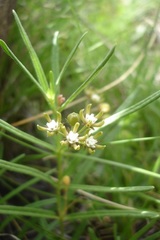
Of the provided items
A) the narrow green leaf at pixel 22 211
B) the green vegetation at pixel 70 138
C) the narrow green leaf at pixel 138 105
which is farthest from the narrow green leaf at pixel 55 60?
the narrow green leaf at pixel 22 211

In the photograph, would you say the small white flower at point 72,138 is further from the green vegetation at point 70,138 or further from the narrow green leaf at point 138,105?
the narrow green leaf at point 138,105

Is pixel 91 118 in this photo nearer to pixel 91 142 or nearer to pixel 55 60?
pixel 91 142

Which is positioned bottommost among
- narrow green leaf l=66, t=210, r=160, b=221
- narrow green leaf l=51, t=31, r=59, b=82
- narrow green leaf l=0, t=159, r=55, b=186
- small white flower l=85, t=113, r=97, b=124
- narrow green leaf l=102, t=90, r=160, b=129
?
narrow green leaf l=66, t=210, r=160, b=221

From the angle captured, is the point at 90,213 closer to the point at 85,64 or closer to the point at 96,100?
the point at 96,100

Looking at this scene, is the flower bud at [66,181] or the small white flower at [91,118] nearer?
the small white flower at [91,118]

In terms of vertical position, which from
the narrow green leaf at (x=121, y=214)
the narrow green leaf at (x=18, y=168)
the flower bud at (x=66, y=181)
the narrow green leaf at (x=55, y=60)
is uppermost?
the narrow green leaf at (x=55, y=60)

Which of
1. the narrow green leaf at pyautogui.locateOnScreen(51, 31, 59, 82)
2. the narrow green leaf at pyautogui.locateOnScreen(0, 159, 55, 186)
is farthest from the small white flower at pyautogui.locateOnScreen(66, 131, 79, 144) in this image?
Answer: the narrow green leaf at pyautogui.locateOnScreen(51, 31, 59, 82)

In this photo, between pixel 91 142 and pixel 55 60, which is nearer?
pixel 91 142

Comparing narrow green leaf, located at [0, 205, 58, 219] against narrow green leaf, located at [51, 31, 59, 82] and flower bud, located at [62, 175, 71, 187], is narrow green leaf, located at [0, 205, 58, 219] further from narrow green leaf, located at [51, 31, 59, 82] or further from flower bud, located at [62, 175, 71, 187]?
narrow green leaf, located at [51, 31, 59, 82]

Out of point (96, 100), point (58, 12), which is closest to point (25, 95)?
point (96, 100)

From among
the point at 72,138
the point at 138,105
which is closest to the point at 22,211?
the point at 72,138
